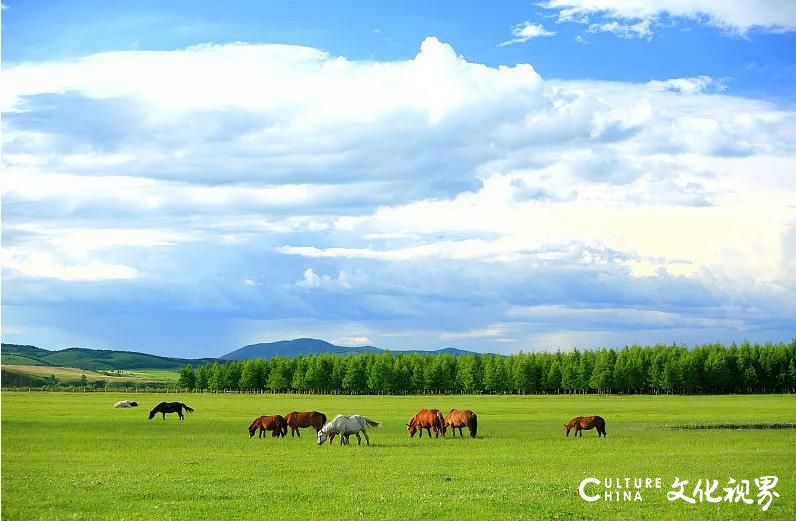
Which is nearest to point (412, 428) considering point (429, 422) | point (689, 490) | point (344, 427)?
point (429, 422)

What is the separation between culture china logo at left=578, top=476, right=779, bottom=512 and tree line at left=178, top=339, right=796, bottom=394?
4127 inches

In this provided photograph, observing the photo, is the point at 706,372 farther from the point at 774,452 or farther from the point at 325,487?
the point at 325,487

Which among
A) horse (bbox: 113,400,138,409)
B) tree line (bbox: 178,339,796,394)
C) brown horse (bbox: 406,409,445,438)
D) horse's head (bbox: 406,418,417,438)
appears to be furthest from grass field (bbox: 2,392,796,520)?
tree line (bbox: 178,339,796,394)

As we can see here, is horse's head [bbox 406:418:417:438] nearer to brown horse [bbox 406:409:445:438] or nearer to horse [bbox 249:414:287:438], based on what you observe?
brown horse [bbox 406:409:445:438]

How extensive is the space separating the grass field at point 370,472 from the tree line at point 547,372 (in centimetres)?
8548

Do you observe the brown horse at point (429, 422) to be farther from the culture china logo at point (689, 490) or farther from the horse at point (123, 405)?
the horse at point (123, 405)

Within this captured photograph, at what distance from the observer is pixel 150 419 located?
178 feet

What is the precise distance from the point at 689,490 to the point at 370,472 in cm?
866

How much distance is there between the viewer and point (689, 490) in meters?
22.3

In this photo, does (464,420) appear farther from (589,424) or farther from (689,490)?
(689,490)

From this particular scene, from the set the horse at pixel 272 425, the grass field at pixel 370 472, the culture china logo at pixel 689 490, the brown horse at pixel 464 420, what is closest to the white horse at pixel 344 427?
the grass field at pixel 370 472

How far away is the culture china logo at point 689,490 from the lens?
21094 millimetres

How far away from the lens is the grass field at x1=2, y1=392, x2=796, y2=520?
19.7m

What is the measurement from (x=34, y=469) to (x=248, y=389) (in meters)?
129
